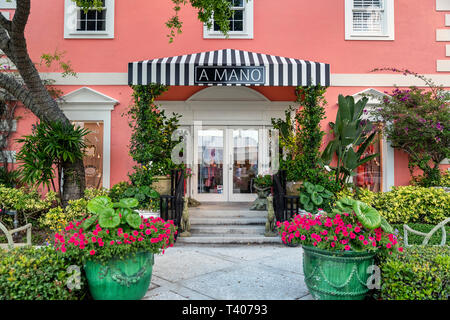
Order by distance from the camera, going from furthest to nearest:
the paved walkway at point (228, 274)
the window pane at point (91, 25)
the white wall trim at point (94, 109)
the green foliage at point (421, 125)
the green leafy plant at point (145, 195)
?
the window pane at point (91, 25) < the white wall trim at point (94, 109) < the green foliage at point (421, 125) < the green leafy plant at point (145, 195) < the paved walkway at point (228, 274)

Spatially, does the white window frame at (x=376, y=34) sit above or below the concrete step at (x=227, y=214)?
above

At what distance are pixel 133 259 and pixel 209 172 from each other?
236 inches

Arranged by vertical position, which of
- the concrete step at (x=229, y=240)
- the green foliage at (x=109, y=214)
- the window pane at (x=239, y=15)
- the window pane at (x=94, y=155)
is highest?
the window pane at (x=239, y=15)

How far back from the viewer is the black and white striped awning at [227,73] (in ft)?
21.0

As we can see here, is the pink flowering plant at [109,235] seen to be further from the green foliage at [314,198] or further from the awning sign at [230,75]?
the awning sign at [230,75]

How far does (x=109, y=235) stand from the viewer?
323 centimetres

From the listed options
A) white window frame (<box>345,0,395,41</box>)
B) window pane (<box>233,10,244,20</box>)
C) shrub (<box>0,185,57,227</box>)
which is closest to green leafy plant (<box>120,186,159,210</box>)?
shrub (<box>0,185,57,227</box>)

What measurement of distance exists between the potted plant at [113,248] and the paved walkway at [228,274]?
499 millimetres

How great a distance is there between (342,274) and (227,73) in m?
4.44

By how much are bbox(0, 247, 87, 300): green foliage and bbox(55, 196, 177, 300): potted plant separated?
0.42 ft

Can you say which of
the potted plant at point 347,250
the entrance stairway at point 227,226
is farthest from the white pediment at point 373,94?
the potted plant at point 347,250

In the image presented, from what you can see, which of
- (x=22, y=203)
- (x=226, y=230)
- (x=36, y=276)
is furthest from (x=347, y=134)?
(x=22, y=203)

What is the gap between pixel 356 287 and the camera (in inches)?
129
